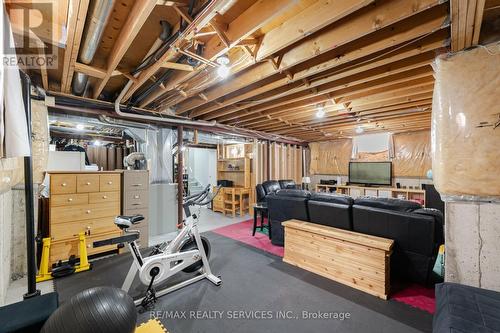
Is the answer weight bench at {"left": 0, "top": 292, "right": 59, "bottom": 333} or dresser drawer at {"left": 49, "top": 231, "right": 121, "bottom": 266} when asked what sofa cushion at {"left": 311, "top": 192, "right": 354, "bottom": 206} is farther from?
dresser drawer at {"left": 49, "top": 231, "right": 121, "bottom": 266}

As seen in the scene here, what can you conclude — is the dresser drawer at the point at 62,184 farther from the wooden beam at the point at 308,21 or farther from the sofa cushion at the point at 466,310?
the sofa cushion at the point at 466,310

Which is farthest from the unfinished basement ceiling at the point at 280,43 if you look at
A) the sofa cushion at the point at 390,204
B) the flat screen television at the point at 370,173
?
the flat screen television at the point at 370,173

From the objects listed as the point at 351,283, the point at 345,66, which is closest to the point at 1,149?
the point at 345,66

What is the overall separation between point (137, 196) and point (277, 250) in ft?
8.51

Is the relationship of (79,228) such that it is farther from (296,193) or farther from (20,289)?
(296,193)

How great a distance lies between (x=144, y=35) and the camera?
2.03 m

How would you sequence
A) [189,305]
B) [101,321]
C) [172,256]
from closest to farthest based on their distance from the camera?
[101,321] → [189,305] → [172,256]

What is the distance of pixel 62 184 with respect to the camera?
2.97 meters

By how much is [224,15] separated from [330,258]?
2.90 meters

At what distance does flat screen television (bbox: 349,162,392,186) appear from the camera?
6.32m

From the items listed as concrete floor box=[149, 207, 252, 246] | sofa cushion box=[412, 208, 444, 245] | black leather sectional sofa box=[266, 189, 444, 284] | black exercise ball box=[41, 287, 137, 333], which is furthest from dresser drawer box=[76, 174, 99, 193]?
sofa cushion box=[412, 208, 444, 245]

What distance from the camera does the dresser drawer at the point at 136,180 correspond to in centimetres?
356

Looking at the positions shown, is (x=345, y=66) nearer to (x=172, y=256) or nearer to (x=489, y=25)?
(x=489, y=25)

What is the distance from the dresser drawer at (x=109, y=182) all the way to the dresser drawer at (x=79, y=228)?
476mm
